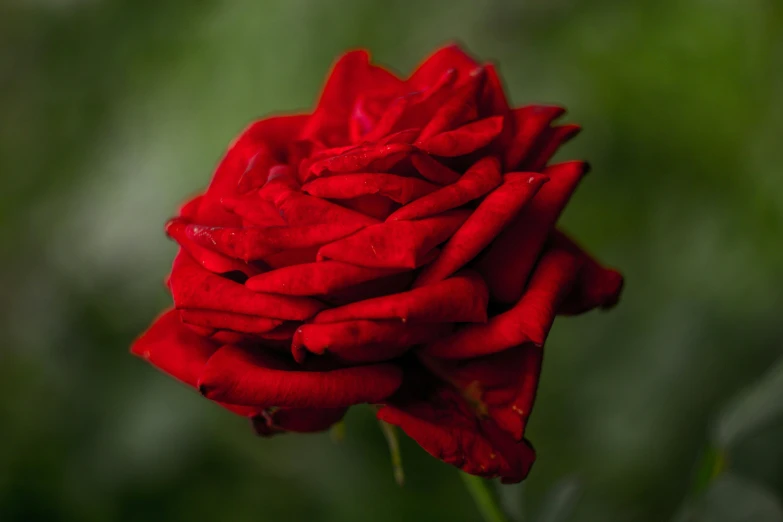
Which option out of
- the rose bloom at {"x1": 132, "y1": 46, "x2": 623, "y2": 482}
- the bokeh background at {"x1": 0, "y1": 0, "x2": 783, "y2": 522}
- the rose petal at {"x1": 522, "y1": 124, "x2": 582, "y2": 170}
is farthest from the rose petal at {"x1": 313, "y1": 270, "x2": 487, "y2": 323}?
the bokeh background at {"x1": 0, "y1": 0, "x2": 783, "y2": 522}

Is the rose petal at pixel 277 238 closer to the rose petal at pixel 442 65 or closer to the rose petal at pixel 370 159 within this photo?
the rose petal at pixel 370 159

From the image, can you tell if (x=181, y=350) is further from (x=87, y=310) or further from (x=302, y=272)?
(x=87, y=310)

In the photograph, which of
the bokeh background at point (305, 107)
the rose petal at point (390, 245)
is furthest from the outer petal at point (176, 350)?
the bokeh background at point (305, 107)

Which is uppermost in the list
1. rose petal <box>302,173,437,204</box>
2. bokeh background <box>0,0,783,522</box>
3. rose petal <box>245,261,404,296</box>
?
rose petal <box>302,173,437,204</box>

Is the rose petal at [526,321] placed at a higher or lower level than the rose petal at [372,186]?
lower

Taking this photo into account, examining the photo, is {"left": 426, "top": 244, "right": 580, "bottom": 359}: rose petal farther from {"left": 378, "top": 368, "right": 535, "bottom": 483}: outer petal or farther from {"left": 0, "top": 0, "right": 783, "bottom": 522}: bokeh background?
{"left": 0, "top": 0, "right": 783, "bottom": 522}: bokeh background

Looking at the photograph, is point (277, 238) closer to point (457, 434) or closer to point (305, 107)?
point (457, 434)

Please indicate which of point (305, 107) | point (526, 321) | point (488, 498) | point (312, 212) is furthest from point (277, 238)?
point (305, 107)

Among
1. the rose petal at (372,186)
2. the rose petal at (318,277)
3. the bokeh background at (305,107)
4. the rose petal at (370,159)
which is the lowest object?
the bokeh background at (305,107)
